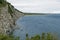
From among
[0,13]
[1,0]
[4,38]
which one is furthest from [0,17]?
[4,38]

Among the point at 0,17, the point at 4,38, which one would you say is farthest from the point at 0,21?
the point at 4,38

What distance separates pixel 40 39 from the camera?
64.2 feet

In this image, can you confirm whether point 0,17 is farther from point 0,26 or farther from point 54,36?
point 54,36

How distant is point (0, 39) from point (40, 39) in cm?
337

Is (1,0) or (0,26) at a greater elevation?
(1,0)

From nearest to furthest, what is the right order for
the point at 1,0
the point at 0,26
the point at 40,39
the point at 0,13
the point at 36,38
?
the point at 36,38 → the point at 40,39 → the point at 0,26 → the point at 0,13 → the point at 1,0

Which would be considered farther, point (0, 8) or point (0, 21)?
point (0, 8)

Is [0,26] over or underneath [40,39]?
underneath

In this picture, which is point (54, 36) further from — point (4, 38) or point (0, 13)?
point (0, 13)

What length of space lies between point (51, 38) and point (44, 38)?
1257mm

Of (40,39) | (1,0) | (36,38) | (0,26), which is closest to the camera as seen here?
(36,38)

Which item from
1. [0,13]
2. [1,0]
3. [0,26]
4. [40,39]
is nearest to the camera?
[40,39]

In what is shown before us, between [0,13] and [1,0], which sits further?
[1,0]

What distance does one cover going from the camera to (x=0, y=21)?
61094 mm
